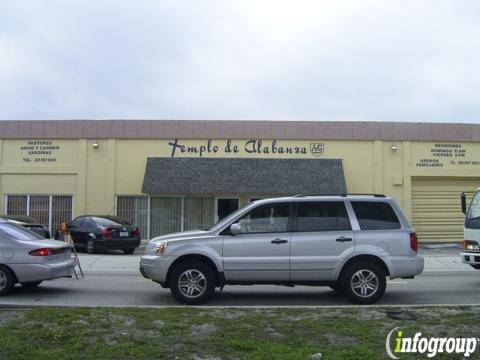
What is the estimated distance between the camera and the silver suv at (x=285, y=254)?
958 cm

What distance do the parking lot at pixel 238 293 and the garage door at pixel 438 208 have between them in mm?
11612

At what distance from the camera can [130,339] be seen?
21.4 feet

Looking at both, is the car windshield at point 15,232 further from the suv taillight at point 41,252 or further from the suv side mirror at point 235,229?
the suv side mirror at point 235,229

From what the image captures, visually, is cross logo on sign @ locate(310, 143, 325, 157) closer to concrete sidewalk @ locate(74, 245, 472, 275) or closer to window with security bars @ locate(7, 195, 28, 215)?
concrete sidewalk @ locate(74, 245, 472, 275)

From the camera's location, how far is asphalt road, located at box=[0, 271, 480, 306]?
32.6 feet

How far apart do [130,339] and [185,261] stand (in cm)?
318

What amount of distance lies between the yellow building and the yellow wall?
4cm

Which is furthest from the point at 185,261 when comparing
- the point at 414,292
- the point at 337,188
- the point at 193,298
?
the point at 337,188

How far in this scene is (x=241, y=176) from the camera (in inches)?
968

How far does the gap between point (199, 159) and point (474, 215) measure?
14258 mm

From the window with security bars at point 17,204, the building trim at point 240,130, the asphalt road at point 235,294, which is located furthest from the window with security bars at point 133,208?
the asphalt road at point 235,294

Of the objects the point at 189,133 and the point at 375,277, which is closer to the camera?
the point at 375,277

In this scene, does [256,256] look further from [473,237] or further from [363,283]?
[473,237]

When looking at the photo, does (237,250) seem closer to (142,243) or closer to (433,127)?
(142,243)
